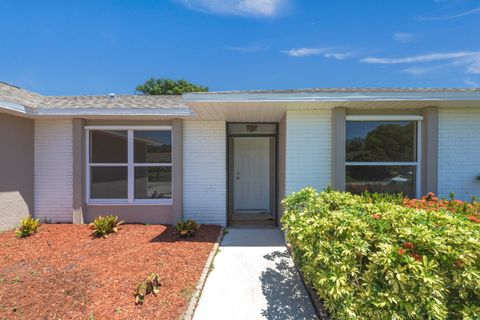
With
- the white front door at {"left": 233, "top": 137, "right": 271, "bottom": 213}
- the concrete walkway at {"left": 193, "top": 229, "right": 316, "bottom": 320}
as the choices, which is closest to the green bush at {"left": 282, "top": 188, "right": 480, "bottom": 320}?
the concrete walkway at {"left": 193, "top": 229, "right": 316, "bottom": 320}

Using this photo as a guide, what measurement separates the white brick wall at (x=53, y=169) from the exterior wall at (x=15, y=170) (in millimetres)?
160

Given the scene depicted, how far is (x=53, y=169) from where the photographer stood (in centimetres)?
620

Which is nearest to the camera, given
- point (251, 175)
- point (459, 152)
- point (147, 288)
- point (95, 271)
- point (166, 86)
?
point (147, 288)

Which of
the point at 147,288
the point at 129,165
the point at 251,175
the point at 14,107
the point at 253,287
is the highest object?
the point at 14,107

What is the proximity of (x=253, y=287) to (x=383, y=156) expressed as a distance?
12.8 feet

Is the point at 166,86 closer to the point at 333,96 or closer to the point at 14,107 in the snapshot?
the point at 14,107

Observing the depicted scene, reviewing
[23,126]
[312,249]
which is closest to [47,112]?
[23,126]

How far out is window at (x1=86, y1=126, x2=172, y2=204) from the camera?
626cm

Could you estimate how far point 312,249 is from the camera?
263cm

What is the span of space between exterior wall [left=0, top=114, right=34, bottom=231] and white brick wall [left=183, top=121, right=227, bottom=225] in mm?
3992

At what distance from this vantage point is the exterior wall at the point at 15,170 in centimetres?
545

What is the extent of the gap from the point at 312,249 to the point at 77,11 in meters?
8.81

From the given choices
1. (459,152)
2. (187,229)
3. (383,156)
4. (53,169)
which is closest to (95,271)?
(187,229)

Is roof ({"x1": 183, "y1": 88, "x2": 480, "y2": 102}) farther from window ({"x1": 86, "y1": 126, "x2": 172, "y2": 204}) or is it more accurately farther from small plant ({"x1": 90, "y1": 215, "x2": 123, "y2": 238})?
small plant ({"x1": 90, "y1": 215, "x2": 123, "y2": 238})
